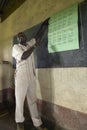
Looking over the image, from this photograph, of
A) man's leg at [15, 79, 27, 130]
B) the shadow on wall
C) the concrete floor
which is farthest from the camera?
the shadow on wall

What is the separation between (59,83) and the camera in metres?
2.83

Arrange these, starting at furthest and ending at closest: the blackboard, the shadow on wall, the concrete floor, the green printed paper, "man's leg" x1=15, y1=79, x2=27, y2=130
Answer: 1. the shadow on wall
2. the concrete floor
3. "man's leg" x1=15, y1=79, x2=27, y2=130
4. the green printed paper
5. the blackboard

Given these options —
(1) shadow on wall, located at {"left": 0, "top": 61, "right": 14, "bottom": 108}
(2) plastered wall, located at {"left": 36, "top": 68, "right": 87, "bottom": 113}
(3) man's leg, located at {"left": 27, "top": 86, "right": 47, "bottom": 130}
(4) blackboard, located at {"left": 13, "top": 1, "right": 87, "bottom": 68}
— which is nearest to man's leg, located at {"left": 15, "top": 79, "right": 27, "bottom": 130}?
(3) man's leg, located at {"left": 27, "top": 86, "right": 47, "bottom": 130}

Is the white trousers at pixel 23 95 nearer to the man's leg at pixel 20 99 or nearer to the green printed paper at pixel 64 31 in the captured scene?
the man's leg at pixel 20 99

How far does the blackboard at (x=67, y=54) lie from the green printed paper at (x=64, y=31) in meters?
0.07

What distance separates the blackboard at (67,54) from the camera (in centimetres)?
238

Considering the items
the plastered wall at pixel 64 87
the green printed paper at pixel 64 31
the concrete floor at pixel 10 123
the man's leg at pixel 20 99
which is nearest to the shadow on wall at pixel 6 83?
the concrete floor at pixel 10 123

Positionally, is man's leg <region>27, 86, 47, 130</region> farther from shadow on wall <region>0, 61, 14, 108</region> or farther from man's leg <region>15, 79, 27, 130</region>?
shadow on wall <region>0, 61, 14, 108</region>

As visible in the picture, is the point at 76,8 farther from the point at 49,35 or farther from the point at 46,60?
the point at 46,60

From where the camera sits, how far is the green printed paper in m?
2.49

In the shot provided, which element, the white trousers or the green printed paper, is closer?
the green printed paper

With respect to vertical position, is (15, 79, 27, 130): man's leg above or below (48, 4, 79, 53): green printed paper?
below

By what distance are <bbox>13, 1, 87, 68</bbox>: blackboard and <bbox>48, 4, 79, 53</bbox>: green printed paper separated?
0.22ft

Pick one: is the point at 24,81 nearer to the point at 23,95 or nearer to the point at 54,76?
the point at 23,95
